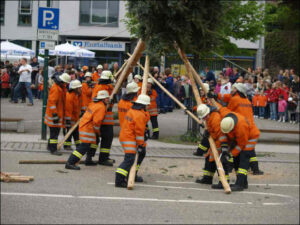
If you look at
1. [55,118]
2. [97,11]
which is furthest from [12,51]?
[97,11]

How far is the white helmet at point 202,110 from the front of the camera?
11.7 ft

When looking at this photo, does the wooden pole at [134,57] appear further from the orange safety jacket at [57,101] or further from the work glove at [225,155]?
the orange safety jacket at [57,101]

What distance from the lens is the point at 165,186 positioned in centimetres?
1019

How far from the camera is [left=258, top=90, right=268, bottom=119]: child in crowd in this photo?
6.67 meters

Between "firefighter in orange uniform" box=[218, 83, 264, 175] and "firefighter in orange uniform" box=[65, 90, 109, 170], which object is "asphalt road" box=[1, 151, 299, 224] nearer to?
"firefighter in orange uniform" box=[65, 90, 109, 170]

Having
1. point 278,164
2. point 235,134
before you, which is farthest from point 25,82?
point 235,134

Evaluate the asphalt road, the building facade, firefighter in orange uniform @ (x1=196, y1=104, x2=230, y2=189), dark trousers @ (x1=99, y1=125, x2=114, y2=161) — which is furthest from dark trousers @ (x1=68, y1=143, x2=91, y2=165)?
firefighter in orange uniform @ (x1=196, y1=104, x2=230, y2=189)

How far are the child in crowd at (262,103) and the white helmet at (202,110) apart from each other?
9.54 feet

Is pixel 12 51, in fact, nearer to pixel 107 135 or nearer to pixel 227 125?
pixel 107 135

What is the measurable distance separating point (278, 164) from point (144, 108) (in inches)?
340

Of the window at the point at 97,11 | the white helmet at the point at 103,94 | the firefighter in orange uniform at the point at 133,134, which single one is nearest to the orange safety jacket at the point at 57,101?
the window at the point at 97,11

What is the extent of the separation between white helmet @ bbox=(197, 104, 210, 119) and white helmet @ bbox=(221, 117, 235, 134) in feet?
0.88

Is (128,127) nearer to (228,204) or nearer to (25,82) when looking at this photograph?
(228,204)

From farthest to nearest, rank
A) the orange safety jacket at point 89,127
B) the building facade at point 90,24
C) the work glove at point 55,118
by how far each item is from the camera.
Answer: the work glove at point 55,118, the orange safety jacket at point 89,127, the building facade at point 90,24
